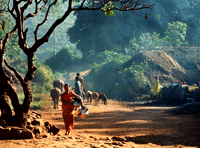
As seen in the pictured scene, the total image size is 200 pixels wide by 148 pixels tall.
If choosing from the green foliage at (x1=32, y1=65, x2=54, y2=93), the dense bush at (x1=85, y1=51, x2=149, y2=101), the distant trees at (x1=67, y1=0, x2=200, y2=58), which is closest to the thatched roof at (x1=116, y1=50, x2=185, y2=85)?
the dense bush at (x1=85, y1=51, x2=149, y2=101)

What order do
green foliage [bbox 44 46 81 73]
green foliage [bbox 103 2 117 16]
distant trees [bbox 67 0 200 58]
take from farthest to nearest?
distant trees [bbox 67 0 200 58], green foliage [bbox 44 46 81 73], green foliage [bbox 103 2 117 16]

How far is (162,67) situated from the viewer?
2433 centimetres

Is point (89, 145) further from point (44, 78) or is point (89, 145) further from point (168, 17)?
point (168, 17)

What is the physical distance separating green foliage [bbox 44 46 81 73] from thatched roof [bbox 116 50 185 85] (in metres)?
14.7

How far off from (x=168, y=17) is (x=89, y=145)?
37.2 meters

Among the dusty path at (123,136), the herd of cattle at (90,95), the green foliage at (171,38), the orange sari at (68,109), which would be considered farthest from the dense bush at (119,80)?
the orange sari at (68,109)

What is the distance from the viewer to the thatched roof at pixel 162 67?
23.3 meters

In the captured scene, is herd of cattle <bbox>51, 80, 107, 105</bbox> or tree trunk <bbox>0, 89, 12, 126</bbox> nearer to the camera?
tree trunk <bbox>0, 89, 12, 126</bbox>

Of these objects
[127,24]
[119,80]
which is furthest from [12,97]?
[127,24]

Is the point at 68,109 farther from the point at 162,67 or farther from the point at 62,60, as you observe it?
the point at 62,60

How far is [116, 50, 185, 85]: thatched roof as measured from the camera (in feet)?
76.4

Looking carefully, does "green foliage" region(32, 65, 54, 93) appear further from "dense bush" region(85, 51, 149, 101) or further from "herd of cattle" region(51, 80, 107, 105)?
"dense bush" region(85, 51, 149, 101)

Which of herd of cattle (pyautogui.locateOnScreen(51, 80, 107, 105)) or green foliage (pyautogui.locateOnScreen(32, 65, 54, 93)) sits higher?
green foliage (pyautogui.locateOnScreen(32, 65, 54, 93))

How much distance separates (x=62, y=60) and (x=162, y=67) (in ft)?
62.6
